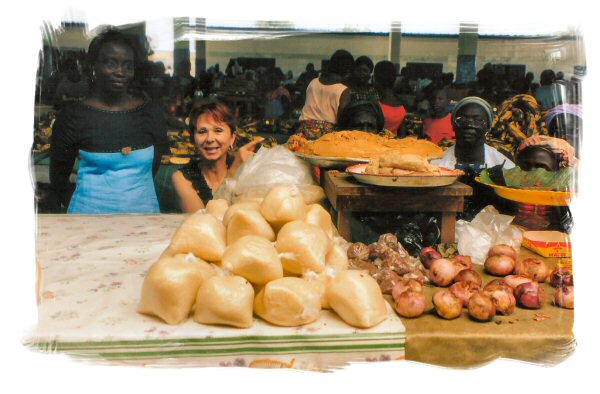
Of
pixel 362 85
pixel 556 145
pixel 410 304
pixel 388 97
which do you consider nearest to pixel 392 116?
pixel 388 97

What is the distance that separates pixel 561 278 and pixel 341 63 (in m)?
1.76

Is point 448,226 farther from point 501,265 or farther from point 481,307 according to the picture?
point 481,307

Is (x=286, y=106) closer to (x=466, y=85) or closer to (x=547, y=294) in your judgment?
(x=466, y=85)

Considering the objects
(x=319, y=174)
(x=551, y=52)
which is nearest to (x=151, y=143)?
(x=319, y=174)

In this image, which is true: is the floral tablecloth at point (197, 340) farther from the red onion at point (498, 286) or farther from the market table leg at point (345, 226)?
the market table leg at point (345, 226)

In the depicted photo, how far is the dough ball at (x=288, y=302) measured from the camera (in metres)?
1.43

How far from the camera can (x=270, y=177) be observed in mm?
2508

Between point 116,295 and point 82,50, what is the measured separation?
145 cm

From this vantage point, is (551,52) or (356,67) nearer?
(551,52)

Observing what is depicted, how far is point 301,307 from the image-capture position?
1.43 metres

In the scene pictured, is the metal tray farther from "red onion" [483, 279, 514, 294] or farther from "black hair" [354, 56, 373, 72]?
"black hair" [354, 56, 373, 72]

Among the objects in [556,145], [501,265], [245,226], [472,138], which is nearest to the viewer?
[245,226]

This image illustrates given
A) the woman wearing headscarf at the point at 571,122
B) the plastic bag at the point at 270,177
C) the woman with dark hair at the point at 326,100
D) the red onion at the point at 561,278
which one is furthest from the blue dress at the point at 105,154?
the red onion at the point at 561,278

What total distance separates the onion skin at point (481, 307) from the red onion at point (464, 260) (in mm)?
350
